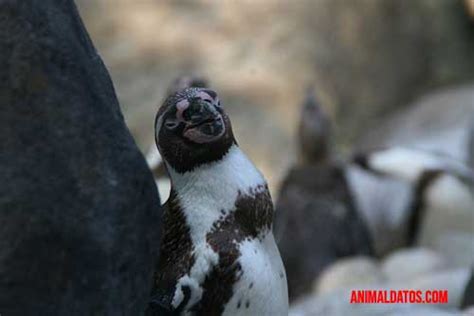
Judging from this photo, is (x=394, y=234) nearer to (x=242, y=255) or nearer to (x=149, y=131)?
(x=149, y=131)

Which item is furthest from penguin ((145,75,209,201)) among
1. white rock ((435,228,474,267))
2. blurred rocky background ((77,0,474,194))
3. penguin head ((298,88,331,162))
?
blurred rocky background ((77,0,474,194))

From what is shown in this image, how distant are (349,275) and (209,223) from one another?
10.4 feet

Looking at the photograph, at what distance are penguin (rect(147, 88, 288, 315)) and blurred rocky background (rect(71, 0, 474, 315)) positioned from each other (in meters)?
5.26

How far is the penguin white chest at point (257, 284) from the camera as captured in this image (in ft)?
6.62

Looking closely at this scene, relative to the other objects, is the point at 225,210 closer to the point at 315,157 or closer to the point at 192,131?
the point at 192,131

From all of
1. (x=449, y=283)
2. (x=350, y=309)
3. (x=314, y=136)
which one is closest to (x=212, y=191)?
(x=350, y=309)

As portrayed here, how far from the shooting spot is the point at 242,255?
→ 2.03 meters

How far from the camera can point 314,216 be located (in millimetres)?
5816

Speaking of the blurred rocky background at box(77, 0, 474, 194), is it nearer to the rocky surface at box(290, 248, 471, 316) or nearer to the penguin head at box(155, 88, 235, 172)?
the rocky surface at box(290, 248, 471, 316)

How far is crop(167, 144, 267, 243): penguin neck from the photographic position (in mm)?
2043

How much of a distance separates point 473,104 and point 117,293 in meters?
6.51

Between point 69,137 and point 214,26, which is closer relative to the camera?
point 69,137

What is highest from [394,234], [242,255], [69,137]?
[69,137]

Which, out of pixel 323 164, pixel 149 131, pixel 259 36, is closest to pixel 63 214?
pixel 323 164
